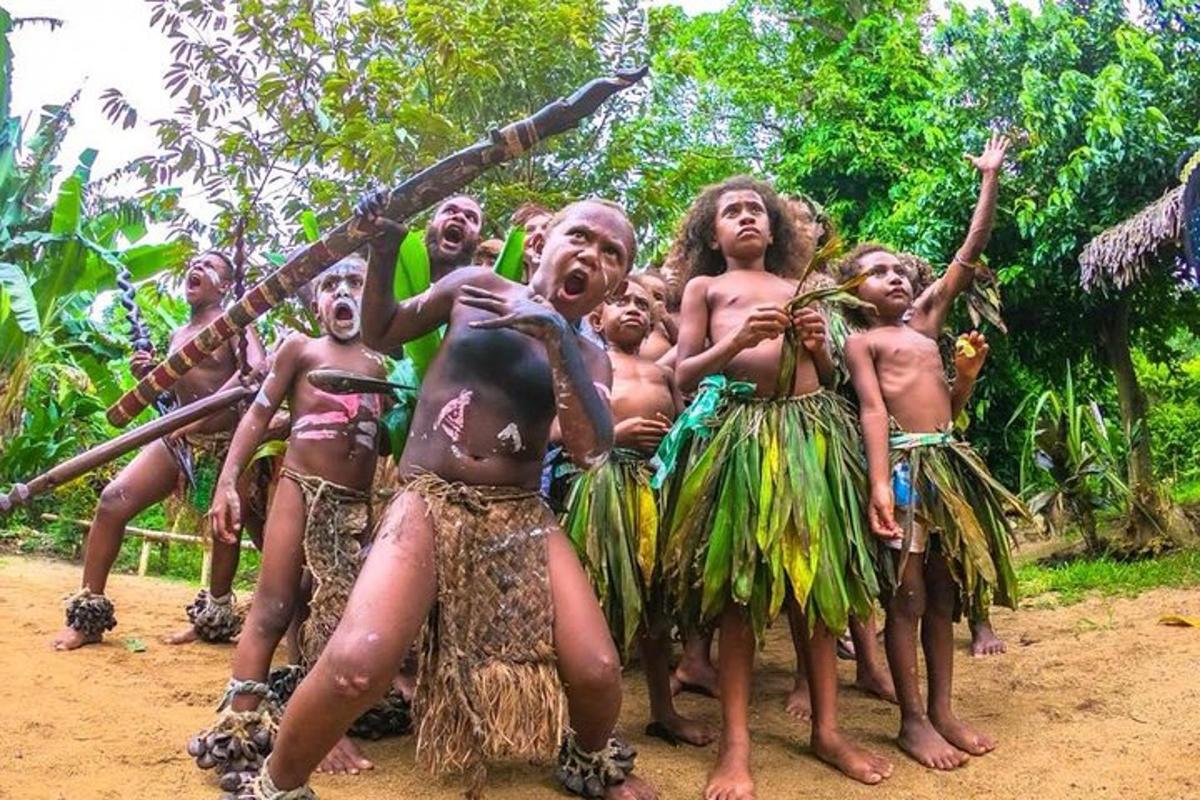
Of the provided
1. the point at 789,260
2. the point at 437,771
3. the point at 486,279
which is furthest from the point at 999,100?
the point at 437,771

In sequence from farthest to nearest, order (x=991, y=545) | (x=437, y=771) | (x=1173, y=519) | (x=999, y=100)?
1. (x=999, y=100)
2. (x=1173, y=519)
3. (x=991, y=545)
4. (x=437, y=771)

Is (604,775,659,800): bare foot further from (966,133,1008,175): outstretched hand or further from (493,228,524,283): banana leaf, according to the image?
(966,133,1008,175): outstretched hand

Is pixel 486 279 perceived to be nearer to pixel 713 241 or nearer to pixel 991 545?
pixel 713 241

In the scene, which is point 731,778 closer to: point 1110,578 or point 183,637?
point 183,637

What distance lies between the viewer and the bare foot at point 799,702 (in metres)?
3.52

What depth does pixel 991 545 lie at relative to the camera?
322 centimetres

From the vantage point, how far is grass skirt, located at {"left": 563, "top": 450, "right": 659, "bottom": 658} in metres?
3.13

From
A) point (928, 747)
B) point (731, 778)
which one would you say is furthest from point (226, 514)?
point (928, 747)

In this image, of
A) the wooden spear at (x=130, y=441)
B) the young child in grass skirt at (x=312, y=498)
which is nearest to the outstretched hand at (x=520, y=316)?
the young child in grass skirt at (x=312, y=498)

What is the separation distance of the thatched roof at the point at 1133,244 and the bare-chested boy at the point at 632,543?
455 cm

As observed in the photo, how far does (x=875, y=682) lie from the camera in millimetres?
3805

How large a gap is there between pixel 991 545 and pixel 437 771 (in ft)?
6.10

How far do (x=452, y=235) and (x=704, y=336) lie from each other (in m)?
0.98

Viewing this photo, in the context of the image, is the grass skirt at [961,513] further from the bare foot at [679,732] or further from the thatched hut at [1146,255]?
the thatched hut at [1146,255]
